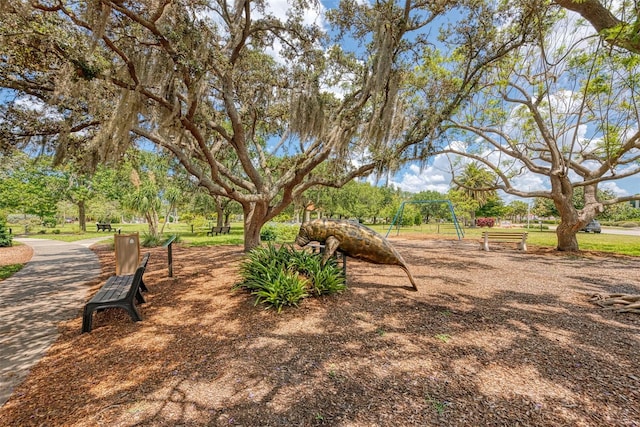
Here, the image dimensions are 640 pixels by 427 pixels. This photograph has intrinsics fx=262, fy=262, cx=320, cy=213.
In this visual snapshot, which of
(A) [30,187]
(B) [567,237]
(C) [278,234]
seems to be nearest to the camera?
(B) [567,237]

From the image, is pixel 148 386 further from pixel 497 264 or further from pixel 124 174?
pixel 124 174

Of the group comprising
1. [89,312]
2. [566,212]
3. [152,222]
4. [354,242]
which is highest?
[566,212]

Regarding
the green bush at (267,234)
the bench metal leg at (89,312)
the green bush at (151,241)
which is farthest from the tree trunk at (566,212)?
the green bush at (151,241)

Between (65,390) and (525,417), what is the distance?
145 inches

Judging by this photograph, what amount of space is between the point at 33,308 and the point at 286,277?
4.17 meters

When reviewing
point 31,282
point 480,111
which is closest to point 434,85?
point 480,111

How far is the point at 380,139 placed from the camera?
711cm

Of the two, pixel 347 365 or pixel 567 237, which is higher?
pixel 567 237

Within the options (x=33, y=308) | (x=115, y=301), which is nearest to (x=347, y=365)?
(x=115, y=301)

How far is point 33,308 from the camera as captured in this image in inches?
168

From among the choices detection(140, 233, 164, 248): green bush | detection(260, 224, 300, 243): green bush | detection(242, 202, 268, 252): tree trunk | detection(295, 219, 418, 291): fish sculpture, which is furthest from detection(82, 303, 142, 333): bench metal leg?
detection(140, 233, 164, 248): green bush

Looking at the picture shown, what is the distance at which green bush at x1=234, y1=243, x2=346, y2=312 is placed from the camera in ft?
13.3

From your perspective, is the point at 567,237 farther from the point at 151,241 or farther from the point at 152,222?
the point at 152,222

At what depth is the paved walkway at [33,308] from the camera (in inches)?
107
